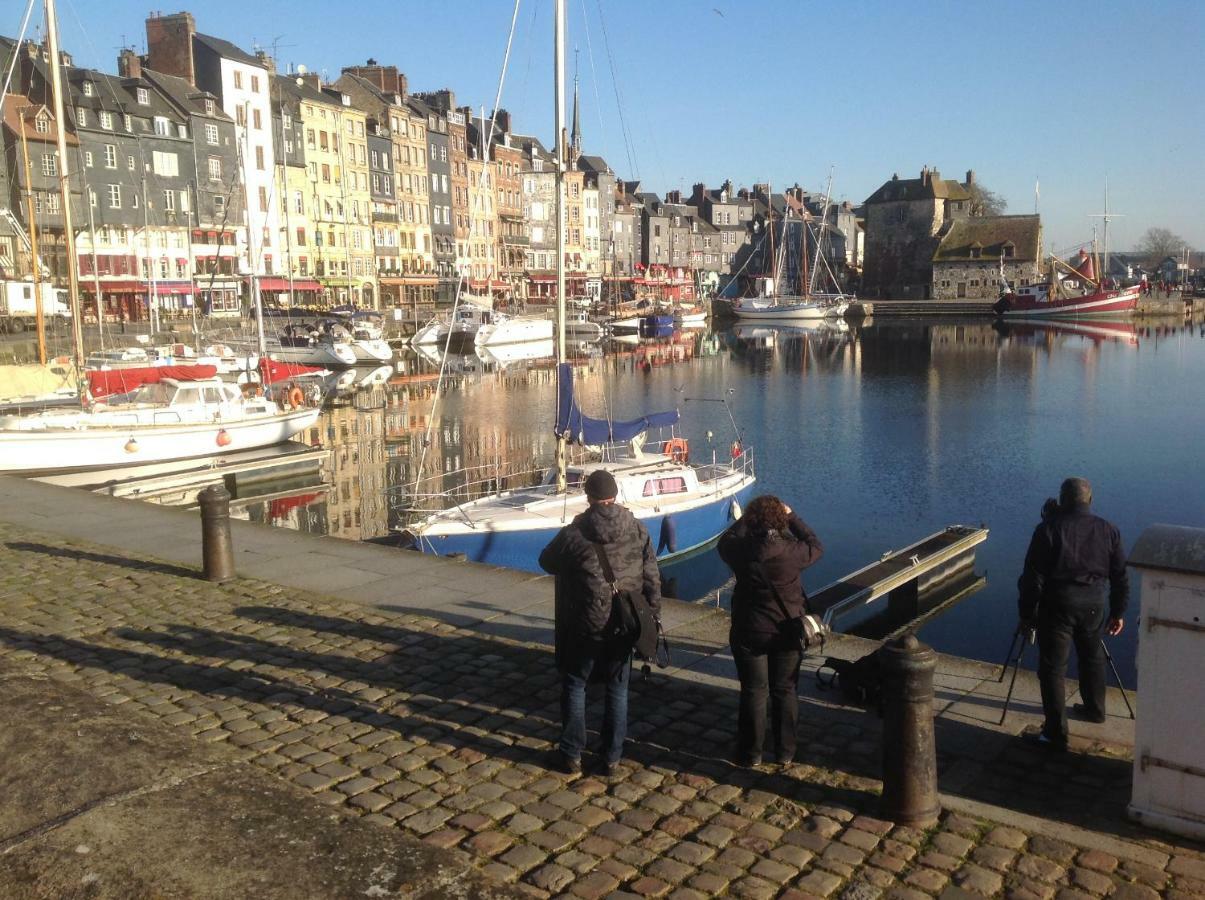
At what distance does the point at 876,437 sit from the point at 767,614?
30549 millimetres

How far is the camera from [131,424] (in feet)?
93.2

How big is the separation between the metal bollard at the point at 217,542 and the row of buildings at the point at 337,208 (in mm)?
19412

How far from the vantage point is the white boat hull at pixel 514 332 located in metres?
72.7

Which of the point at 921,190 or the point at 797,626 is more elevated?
the point at 921,190

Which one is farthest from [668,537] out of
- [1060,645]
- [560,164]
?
[1060,645]

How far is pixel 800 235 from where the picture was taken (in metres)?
142

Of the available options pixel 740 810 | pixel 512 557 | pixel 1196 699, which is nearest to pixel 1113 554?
pixel 1196 699

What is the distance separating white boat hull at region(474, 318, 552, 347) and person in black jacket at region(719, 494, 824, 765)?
66.7 m

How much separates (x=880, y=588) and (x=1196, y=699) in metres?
10.3

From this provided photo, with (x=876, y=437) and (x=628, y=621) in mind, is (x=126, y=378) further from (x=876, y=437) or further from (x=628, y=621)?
(x=628, y=621)

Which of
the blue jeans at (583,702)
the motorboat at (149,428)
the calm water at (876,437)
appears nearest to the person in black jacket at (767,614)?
the blue jeans at (583,702)

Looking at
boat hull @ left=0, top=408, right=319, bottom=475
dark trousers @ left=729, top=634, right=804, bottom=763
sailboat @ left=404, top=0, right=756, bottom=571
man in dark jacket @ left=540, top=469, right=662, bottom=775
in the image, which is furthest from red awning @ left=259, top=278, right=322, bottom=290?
dark trousers @ left=729, top=634, right=804, bottom=763

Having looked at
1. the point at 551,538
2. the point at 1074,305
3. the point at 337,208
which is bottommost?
the point at 551,538

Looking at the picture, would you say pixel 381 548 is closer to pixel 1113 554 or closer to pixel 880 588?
pixel 880 588
